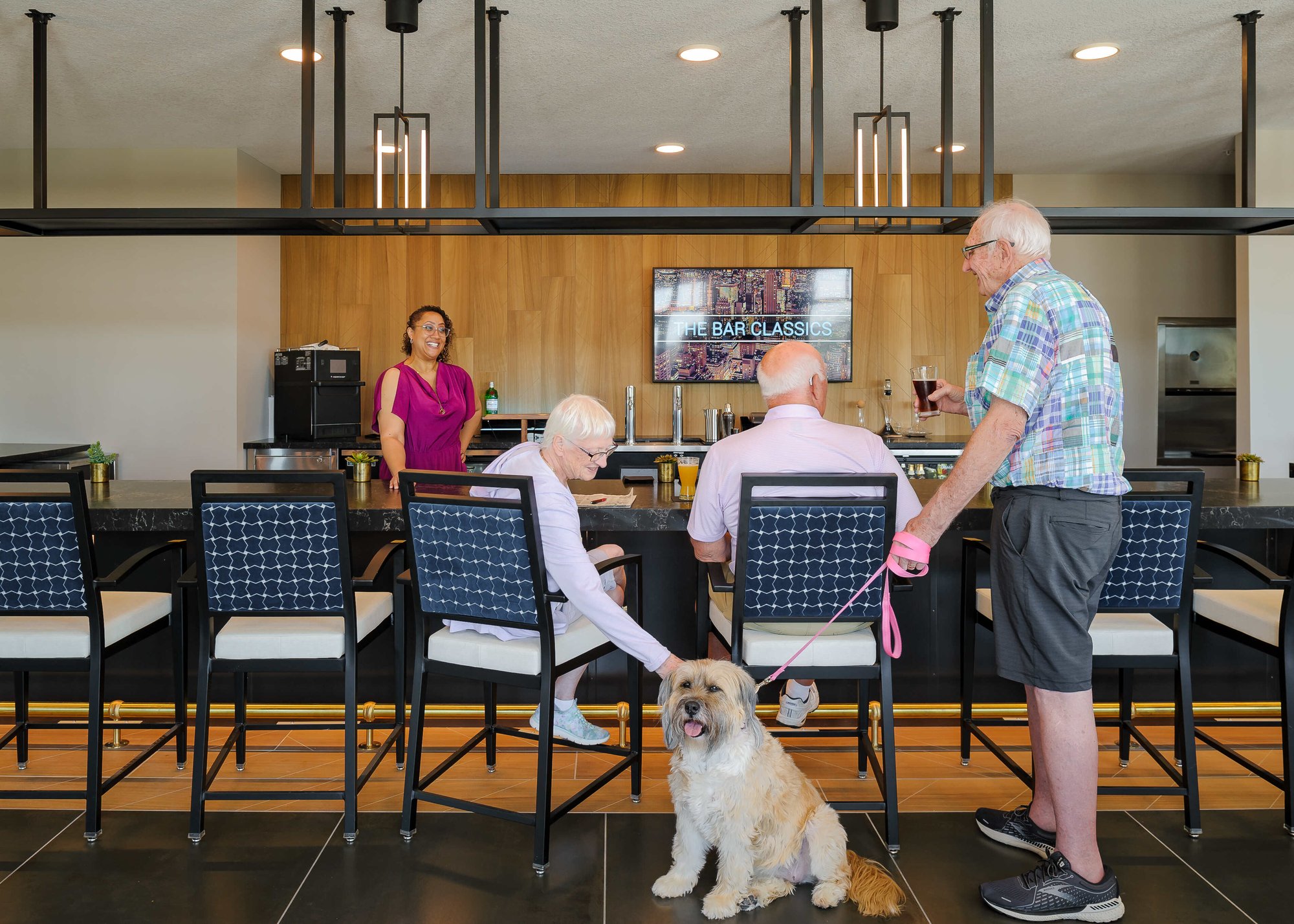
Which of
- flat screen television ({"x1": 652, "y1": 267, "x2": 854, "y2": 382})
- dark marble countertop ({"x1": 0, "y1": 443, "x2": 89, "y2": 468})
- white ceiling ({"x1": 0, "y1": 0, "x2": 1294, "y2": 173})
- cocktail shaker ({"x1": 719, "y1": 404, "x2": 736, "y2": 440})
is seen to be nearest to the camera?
white ceiling ({"x1": 0, "y1": 0, "x2": 1294, "y2": 173})

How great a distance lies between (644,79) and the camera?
15.4ft

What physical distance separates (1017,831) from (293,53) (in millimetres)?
4068

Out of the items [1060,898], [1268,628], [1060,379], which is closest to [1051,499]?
[1060,379]

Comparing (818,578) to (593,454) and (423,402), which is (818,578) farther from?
(423,402)

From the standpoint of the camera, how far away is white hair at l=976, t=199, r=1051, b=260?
2.33 meters

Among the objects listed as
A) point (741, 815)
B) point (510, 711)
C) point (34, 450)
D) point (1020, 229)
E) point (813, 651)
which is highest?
point (1020, 229)

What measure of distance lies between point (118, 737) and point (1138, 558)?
3.20 m

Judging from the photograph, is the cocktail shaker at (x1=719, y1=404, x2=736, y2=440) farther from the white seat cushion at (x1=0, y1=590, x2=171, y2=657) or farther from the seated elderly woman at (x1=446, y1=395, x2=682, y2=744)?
the white seat cushion at (x1=0, y1=590, x2=171, y2=657)

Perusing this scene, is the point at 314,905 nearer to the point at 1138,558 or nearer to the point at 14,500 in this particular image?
the point at 14,500

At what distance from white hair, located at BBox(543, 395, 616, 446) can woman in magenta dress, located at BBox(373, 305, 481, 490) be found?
5.62ft

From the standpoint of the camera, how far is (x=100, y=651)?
2.67 m

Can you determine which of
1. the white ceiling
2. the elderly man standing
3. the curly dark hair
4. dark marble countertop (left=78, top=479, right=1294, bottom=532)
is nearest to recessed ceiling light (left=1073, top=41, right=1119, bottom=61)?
the white ceiling

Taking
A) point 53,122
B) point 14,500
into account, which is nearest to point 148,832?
point 14,500

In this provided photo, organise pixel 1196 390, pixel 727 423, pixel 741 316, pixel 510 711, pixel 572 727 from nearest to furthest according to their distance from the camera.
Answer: pixel 572 727 → pixel 510 711 → pixel 727 423 → pixel 741 316 → pixel 1196 390
